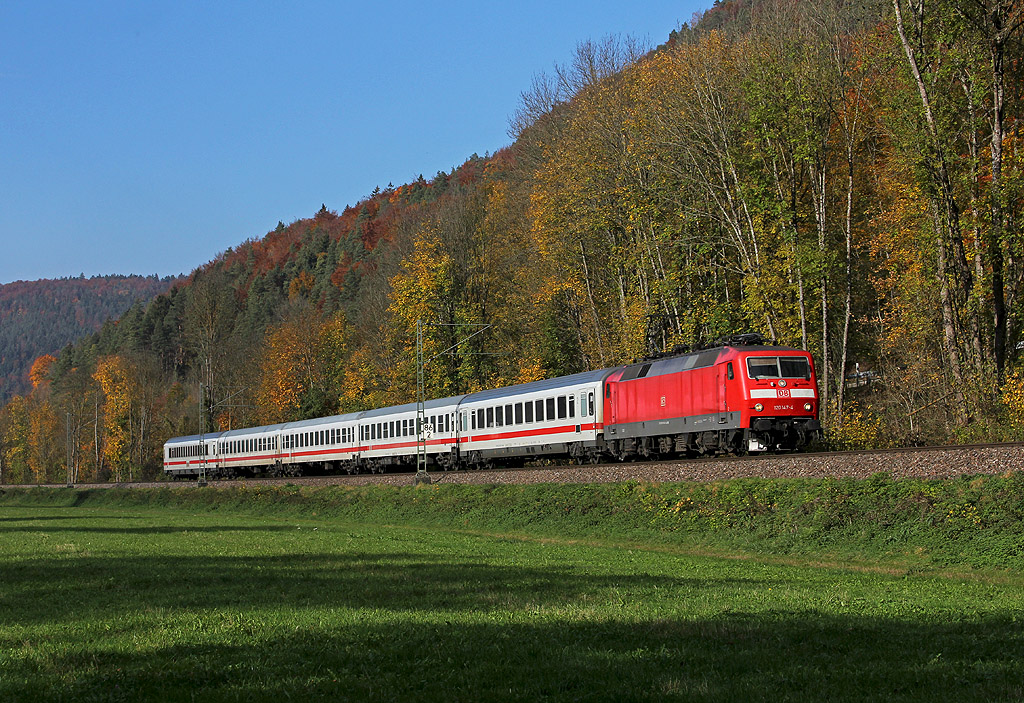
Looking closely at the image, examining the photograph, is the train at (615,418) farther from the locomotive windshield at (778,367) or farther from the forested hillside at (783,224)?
the forested hillside at (783,224)

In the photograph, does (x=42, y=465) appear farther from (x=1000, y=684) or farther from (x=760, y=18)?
(x=1000, y=684)

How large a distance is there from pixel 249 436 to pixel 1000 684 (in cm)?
7211

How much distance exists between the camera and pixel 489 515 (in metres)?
35.1

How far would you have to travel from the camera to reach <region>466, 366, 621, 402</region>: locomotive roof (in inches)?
1537

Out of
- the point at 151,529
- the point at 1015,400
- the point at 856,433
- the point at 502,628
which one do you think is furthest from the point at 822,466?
the point at 151,529

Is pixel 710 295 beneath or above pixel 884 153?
beneath

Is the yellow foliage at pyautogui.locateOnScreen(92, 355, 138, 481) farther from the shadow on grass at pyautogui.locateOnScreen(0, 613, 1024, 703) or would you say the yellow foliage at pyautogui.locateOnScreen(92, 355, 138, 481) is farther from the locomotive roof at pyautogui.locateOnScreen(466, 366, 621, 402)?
the shadow on grass at pyautogui.locateOnScreen(0, 613, 1024, 703)

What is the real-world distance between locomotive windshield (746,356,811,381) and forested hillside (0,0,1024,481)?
3.42 metres

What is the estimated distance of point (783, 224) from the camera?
37438 mm

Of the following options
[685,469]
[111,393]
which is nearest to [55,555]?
[685,469]

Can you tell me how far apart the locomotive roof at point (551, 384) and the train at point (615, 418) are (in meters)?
0.08

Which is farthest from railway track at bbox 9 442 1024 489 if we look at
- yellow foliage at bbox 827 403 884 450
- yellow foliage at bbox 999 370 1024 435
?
yellow foliage at bbox 827 403 884 450

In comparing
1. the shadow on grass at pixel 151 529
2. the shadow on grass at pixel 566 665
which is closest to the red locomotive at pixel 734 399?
the shadow on grass at pixel 151 529

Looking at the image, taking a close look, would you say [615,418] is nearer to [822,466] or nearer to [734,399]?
[734,399]
